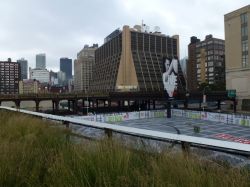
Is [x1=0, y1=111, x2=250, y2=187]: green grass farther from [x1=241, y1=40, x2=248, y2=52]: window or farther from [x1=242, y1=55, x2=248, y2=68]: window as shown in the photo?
[x1=241, y1=40, x2=248, y2=52]: window

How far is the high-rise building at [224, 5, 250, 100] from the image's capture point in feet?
288

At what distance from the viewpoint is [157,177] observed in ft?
10.4

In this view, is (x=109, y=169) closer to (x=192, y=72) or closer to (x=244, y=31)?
(x=244, y=31)

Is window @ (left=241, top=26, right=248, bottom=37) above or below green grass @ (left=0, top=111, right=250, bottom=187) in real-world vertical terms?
above

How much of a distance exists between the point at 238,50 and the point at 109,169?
94.4 m

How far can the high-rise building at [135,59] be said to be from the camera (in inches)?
6314

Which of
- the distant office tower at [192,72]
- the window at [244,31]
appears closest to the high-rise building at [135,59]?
the distant office tower at [192,72]

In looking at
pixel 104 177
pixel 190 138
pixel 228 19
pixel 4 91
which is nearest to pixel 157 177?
pixel 104 177

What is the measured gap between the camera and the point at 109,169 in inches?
143

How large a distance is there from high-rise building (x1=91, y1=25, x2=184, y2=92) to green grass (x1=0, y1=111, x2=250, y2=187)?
141558mm

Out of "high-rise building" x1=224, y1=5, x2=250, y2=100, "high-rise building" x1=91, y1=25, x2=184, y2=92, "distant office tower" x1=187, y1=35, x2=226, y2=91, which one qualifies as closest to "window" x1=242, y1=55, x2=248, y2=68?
"high-rise building" x1=224, y1=5, x2=250, y2=100

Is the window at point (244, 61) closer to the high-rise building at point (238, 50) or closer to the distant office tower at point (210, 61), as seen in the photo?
the high-rise building at point (238, 50)

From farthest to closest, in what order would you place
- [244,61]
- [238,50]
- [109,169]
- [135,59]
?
1. [135,59]
2. [238,50]
3. [244,61]
4. [109,169]

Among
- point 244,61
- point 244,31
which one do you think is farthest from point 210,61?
point 244,61
